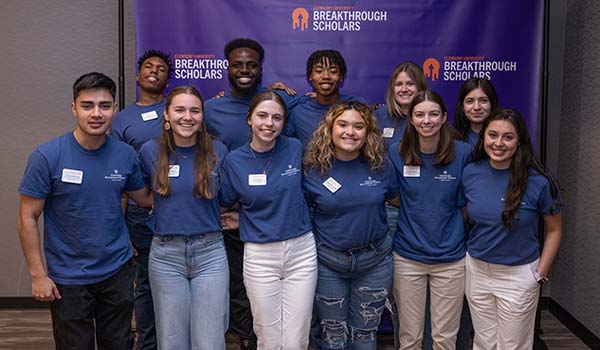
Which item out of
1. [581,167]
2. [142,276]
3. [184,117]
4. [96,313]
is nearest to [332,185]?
[184,117]

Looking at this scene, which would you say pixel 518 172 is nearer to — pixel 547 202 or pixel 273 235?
pixel 547 202

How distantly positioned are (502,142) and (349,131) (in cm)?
71

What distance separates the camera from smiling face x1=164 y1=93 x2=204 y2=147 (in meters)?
2.64

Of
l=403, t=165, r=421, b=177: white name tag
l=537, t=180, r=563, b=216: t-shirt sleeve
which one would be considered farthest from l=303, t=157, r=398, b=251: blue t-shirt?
l=537, t=180, r=563, b=216: t-shirt sleeve

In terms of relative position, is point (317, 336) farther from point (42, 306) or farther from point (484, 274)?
point (42, 306)

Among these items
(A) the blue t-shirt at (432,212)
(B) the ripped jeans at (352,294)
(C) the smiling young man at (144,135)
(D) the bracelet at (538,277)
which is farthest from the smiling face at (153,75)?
(D) the bracelet at (538,277)

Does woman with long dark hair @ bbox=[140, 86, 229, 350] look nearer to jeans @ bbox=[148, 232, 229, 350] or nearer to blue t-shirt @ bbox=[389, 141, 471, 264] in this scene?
jeans @ bbox=[148, 232, 229, 350]

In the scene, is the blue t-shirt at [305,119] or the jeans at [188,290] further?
the blue t-shirt at [305,119]

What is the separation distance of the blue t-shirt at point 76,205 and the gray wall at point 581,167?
3.01 meters

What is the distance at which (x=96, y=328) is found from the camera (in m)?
2.63

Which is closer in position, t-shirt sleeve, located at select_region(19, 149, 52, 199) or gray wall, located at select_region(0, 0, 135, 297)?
t-shirt sleeve, located at select_region(19, 149, 52, 199)

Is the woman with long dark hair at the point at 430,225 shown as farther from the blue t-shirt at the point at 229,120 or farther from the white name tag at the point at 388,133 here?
the blue t-shirt at the point at 229,120

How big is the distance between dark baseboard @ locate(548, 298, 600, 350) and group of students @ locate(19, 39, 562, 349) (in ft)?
4.31

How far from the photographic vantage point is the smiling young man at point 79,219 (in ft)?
7.89
